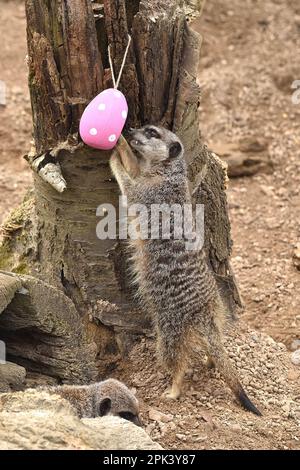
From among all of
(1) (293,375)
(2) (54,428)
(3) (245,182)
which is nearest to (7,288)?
(2) (54,428)

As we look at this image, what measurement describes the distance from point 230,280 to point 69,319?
103 centimetres

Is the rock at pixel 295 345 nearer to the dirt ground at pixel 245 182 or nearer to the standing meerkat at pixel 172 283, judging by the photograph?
the dirt ground at pixel 245 182

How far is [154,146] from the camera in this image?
354 centimetres

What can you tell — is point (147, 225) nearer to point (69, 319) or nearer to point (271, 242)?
point (69, 319)

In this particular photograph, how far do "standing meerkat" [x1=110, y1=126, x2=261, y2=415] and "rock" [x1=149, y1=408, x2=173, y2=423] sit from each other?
0.15 m

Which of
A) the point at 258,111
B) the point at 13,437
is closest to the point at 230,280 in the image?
the point at 13,437

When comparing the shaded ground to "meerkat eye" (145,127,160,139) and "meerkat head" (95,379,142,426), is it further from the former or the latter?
"meerkat head" (95,379,142,426)

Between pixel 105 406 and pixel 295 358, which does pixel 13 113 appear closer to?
pixel 295 358

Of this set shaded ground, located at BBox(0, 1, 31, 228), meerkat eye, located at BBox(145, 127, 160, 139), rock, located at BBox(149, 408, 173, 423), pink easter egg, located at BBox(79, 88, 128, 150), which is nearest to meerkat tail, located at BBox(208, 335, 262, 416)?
rock, located at BBox(149, 408, 173, 423)

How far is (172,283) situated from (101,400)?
666mm

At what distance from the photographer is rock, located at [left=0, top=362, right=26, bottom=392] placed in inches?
132

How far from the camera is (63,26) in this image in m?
3.30

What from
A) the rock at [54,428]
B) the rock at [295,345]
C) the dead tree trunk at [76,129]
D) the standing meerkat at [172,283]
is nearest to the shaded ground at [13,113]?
the dead tree trunk at [76,129]
